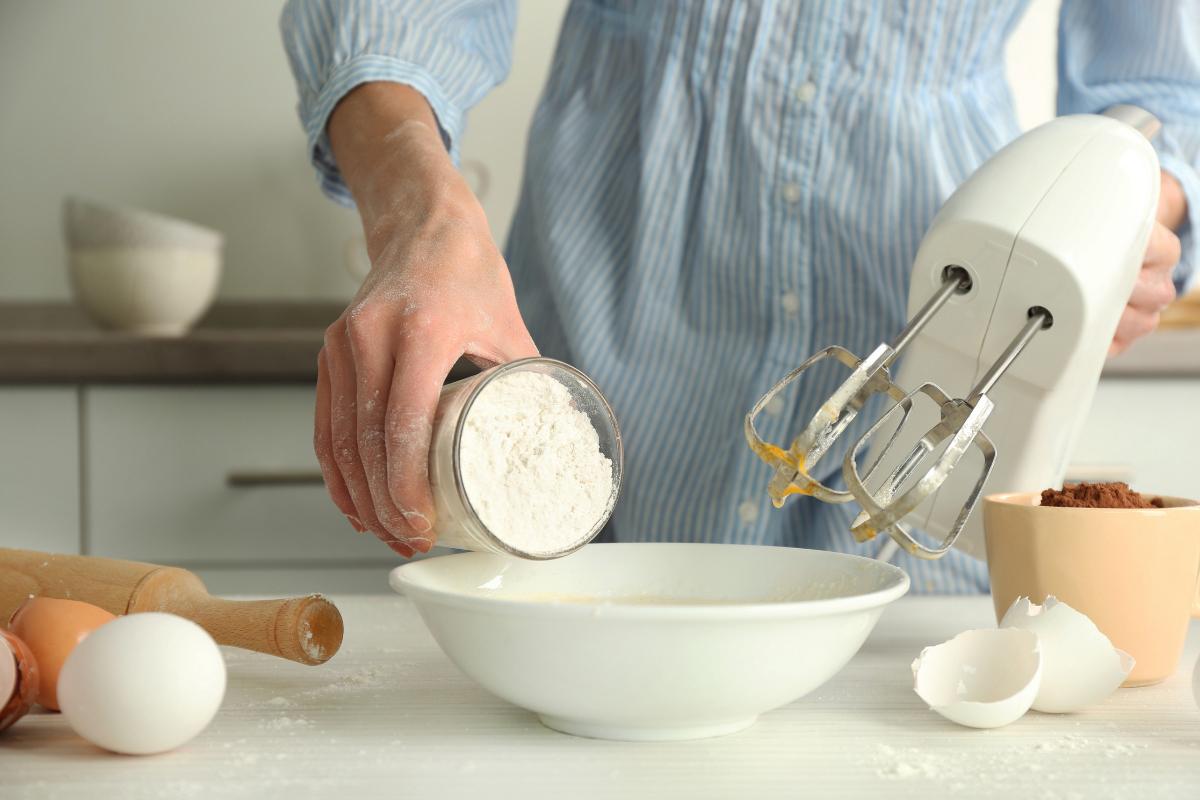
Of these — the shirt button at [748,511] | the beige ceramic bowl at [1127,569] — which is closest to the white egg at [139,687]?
the beige ceramic bowl at [1127,569]

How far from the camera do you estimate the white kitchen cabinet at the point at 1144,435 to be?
4.69ft

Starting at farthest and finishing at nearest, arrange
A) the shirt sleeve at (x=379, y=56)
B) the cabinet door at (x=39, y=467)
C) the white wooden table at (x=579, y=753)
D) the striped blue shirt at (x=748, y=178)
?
the cabinet door at (x=39, y=467)
the striped blue shirt at (x=748, y=178)
the shirt sleeve at (x=379, y=56)
the white wooden table at (x=579, y=753)

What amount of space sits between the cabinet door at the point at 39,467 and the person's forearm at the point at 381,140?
720 millimetres

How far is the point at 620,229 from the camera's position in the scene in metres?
1.00

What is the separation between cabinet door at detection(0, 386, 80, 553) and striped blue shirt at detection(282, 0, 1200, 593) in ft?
2.16

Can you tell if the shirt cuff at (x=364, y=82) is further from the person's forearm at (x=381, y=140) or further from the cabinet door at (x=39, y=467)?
the cabinet door at (x=39, y=467)

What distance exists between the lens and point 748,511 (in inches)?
38.2

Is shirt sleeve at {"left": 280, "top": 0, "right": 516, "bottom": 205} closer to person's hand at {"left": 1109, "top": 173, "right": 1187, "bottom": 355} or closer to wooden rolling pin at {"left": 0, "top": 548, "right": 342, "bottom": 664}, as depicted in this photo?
wooden rolling pin at {"left": 0, "top": 548, "right": 342, "bottom": 664}

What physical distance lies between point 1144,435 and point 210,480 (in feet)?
3.57

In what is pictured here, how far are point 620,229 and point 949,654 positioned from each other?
0.54m

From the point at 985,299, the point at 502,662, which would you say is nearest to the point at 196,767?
the point at 502,662

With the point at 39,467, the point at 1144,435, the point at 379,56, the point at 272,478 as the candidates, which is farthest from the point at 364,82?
the point at 1144,435

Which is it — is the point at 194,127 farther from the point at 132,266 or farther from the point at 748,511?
the point at 748,511

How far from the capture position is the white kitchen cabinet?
4.69 feet
